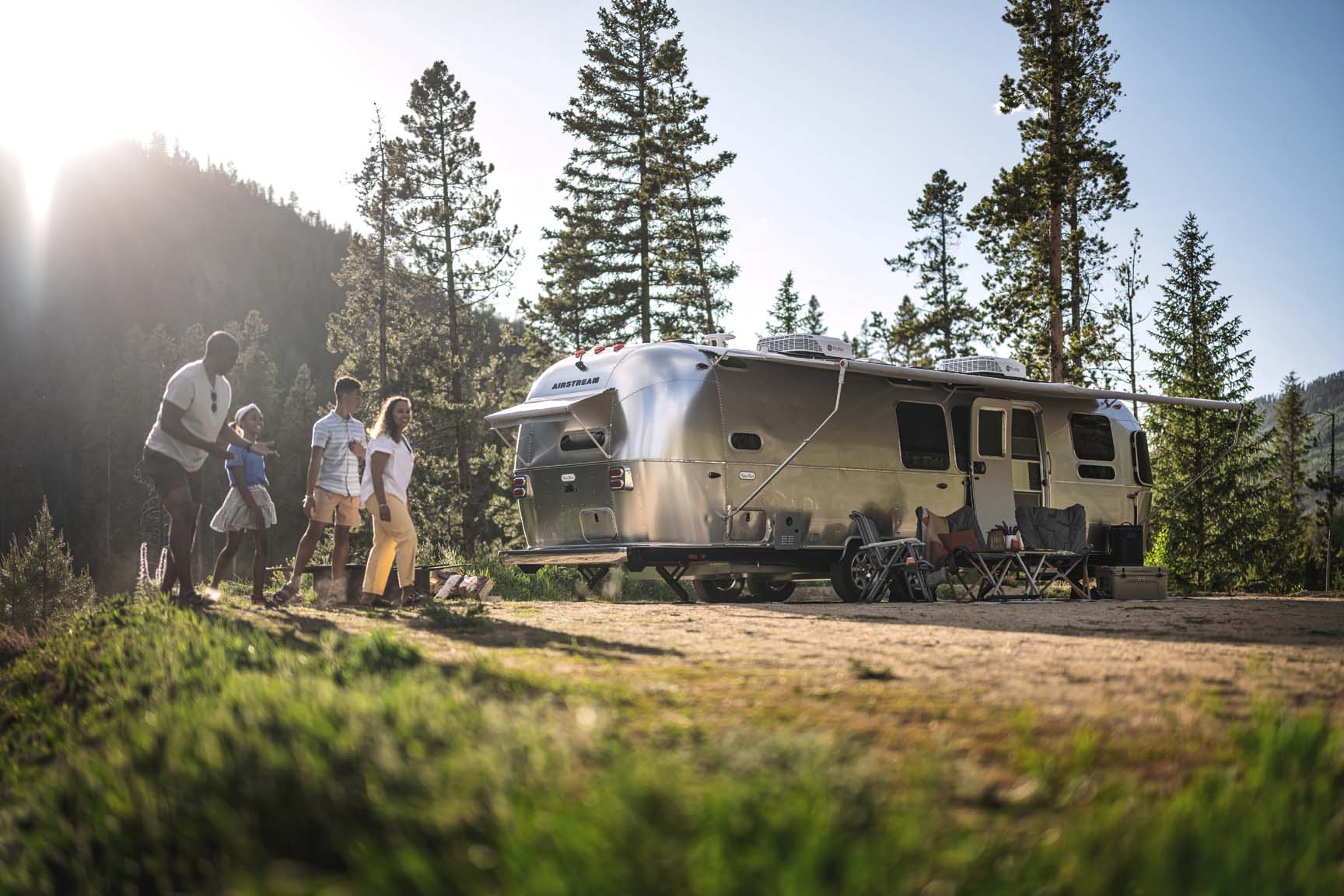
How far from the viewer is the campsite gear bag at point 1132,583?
13.9 m

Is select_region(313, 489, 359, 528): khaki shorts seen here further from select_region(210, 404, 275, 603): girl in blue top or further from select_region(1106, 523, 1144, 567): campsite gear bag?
select_region(1106, 523, 1144, 567): campsite gear bag

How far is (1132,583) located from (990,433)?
96.6 inches

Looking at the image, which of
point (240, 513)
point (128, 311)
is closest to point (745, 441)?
point (240, 513)

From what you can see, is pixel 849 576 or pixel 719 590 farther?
pixel 719 590

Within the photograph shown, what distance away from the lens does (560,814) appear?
244cm

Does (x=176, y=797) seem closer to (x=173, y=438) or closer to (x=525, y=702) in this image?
(x=525, y=702)

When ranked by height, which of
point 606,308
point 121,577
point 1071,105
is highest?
point 1071,105

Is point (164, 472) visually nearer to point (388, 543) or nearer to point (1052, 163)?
point (388, 543)

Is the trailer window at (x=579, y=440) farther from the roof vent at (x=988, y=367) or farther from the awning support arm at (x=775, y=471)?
the roof vent at (x=988, y=367)

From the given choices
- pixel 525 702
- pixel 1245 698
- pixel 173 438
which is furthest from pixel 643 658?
pixel 173 438

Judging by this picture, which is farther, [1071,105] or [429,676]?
[1071,105]

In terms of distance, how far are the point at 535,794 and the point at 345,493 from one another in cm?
759

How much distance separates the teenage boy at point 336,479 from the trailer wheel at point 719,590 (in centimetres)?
598

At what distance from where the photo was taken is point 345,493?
9.73m
